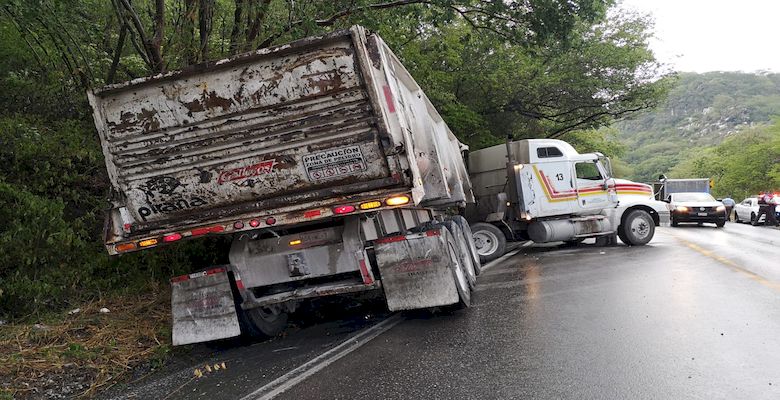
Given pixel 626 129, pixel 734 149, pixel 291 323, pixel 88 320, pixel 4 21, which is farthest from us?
pixel 626 129

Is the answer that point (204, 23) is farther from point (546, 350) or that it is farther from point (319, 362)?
point (546, 350)

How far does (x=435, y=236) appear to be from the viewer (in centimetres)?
552

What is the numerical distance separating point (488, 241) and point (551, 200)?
178cm

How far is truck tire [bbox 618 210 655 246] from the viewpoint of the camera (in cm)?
1311

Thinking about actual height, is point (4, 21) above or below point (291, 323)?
above

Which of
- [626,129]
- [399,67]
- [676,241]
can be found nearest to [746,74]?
[626,129]

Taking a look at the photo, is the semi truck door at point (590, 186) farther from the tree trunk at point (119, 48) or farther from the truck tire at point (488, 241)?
the tree trunk at point (119, 48)

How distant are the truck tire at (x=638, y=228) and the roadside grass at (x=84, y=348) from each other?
10789 millimetres

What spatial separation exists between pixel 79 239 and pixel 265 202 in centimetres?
358

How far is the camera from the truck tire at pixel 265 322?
236 inches

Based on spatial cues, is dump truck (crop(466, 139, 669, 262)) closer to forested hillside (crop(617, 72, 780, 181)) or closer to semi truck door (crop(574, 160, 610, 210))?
semi truck door (crop(574, 160, 610, 210))

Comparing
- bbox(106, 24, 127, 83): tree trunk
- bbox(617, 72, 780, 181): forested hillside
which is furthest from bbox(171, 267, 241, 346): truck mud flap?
bbox(617, 72, 780, 181): forested hillside

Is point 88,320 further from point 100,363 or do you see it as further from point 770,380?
point 770,380

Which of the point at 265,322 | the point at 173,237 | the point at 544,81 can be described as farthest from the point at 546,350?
the point at 544,81
